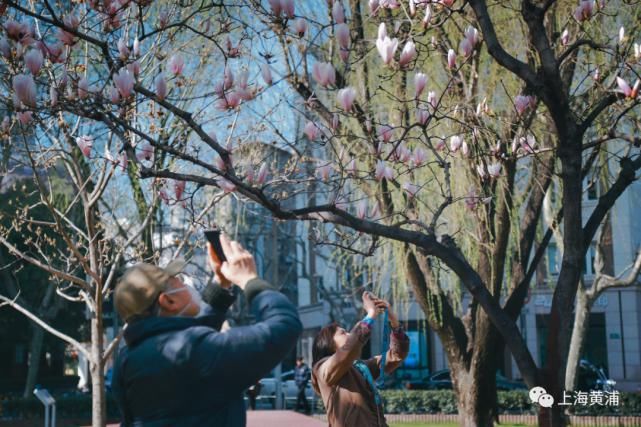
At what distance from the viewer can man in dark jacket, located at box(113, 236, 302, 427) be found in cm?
285

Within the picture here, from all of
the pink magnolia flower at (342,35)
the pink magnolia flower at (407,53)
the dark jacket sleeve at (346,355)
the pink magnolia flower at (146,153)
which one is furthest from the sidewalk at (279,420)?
the dark jacket sleeve at (346,355)

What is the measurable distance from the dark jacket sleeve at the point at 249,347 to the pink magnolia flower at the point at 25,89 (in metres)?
3.27

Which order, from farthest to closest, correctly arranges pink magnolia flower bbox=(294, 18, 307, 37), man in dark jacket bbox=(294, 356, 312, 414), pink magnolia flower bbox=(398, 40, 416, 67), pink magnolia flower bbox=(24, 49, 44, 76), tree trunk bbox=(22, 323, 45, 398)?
tree trunk bbox=(22, 323, 45, 398) → man in dark jacket bbox=(294, 356, 312, 414) → pink magnolia flower bbox=(294, 18, 307, 37) → pink magnolia flower bbox=(398, 40, 416, 67) → pink magnolia flower bbox=(24, 49, 44, 76)

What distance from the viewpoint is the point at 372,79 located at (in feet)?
36.1

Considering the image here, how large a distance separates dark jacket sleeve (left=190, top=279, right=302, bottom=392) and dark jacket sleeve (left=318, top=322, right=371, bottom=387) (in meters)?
2.17

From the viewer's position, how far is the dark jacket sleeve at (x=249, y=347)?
282cm

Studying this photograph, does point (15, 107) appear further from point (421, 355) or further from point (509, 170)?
point (421, 355)

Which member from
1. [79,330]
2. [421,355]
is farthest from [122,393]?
[421,355]

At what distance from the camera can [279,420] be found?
15.2 m

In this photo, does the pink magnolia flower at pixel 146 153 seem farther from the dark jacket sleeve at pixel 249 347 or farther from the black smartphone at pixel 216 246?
the dark jacket sleeve at pixel 249 347

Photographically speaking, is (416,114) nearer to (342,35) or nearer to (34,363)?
(342,35)

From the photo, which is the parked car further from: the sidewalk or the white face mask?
the white face mask

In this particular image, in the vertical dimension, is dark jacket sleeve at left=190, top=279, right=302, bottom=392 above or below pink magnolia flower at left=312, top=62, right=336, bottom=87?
below

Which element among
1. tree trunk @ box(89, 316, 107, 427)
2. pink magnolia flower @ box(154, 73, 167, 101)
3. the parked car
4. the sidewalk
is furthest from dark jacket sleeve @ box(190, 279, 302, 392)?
the parked car
